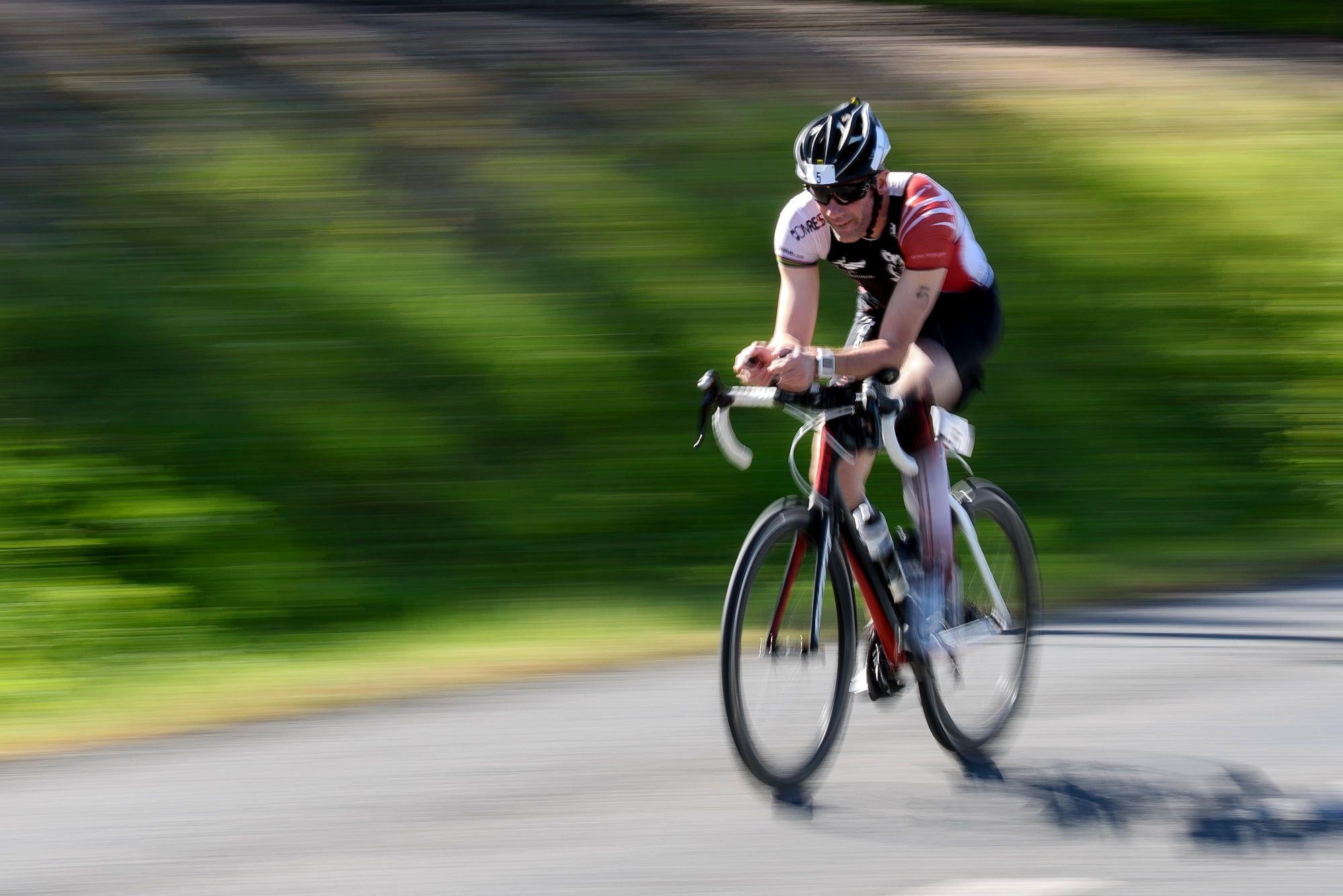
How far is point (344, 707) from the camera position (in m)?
6.21

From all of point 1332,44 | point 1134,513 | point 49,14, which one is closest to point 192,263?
point 49,14

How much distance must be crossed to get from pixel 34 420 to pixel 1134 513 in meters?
5.97

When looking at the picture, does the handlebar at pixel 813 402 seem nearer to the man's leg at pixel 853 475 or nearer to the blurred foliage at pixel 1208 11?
the man's leg at pixel 853 475

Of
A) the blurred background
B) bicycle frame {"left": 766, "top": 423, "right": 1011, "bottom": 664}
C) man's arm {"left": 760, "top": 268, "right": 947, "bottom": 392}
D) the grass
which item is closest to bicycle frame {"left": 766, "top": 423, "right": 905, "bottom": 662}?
bicycle frame {"left": 766, "top": 423, "right": 1011, "bottom": 664}

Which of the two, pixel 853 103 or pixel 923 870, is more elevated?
pixel 853 103

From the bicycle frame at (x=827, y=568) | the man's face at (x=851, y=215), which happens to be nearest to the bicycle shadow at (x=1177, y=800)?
the bicycle frame at (x=827, y=568)

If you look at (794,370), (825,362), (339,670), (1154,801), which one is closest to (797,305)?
(825,362)

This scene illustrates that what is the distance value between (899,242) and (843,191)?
244mm

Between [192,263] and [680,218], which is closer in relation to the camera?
[192,263]

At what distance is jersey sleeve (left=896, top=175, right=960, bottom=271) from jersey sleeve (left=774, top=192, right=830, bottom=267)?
264mm

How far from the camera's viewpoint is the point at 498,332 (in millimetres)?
10148

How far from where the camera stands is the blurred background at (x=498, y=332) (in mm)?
7766

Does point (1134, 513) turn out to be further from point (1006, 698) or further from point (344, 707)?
point (344, 707)

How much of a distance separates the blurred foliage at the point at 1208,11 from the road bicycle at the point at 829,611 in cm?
1435
